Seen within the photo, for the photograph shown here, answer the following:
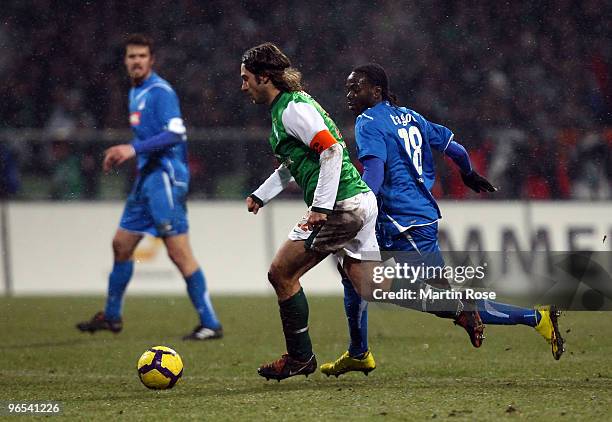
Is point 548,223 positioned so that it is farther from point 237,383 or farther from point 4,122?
point 4,122

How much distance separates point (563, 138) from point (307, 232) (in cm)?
686

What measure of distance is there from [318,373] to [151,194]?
262cm

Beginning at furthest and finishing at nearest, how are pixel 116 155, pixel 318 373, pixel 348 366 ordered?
pixel 116 155 → pixel 318 373 → pixel 348 366

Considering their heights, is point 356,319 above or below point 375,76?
below

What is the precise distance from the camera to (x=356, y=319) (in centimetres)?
655

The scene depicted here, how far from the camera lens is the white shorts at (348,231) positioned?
6023 millimetres

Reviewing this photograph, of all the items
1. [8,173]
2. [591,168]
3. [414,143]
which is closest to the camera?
[414,143]

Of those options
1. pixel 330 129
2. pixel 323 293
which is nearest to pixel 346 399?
pixel 330 129

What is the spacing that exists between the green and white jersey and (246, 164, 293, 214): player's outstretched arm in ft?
0.53

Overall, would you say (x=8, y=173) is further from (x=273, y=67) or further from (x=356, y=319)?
(x=273, y=67)

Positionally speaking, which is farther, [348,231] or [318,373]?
[318,373]

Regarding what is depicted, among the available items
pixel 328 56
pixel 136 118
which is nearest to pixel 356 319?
pixel 136 118

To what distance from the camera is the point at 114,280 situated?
8977 mm

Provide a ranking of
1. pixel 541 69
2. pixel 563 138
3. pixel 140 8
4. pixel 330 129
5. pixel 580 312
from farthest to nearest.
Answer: pixel 140 8, pixel 541 69, pixel 563 138, pixel 580 312, pixel 330 129
